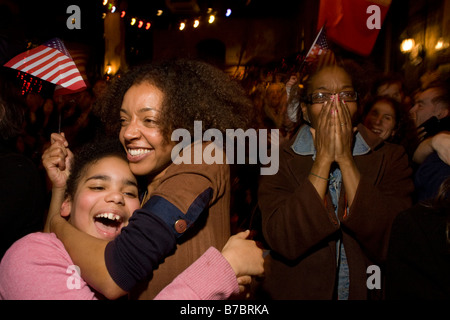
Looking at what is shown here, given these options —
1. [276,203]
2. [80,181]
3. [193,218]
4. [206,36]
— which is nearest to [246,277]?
[193,218]

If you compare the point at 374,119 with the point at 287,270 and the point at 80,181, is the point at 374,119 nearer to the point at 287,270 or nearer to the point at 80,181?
the point at 287,270

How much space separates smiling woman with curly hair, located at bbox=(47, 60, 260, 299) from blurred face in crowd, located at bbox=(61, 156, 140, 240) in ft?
0.25

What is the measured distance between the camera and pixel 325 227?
5.11ft

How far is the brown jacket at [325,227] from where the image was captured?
5.11 ft

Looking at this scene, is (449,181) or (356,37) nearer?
(449,181)

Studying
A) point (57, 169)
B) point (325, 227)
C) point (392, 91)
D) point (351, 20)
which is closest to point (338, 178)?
point (325, 227)

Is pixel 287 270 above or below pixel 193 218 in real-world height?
below

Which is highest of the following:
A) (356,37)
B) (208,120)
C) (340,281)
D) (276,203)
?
(356,37)

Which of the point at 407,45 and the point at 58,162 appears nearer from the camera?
the point at 58,162

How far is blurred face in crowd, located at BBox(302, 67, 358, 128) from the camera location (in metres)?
1.89

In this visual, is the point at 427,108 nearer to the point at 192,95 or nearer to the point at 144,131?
the point at 192,95

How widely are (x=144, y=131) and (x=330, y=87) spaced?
1.04 metres

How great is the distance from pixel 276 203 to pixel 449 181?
2.51 feet

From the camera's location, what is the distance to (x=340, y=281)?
166 cm
